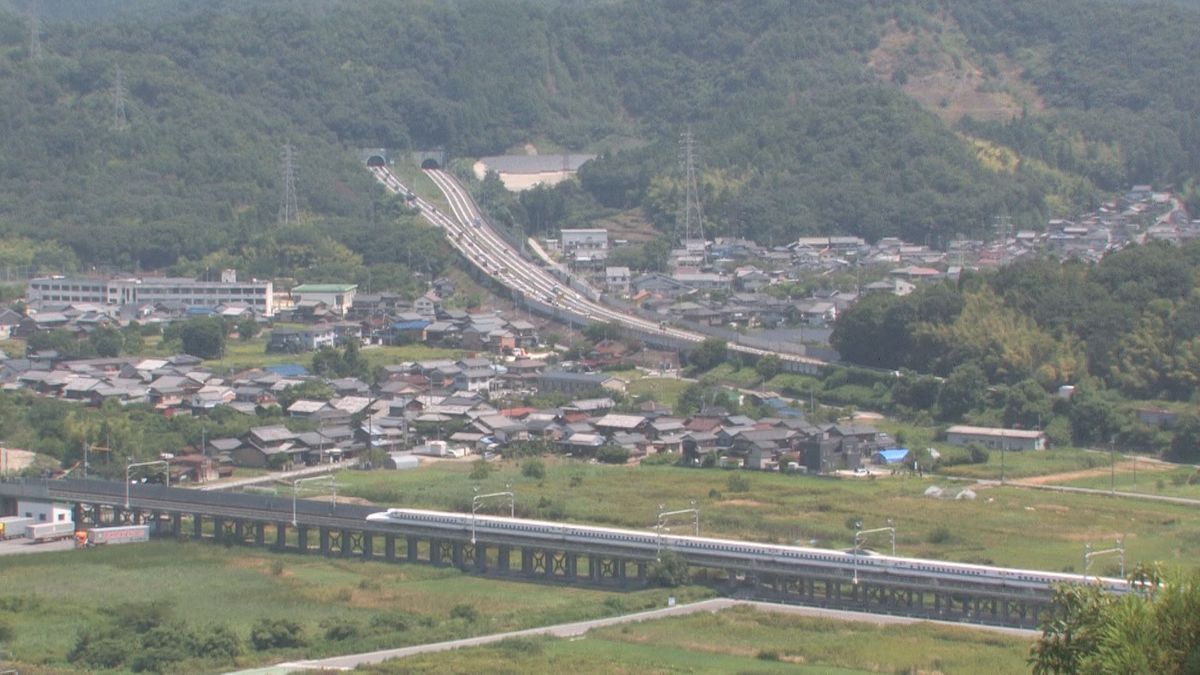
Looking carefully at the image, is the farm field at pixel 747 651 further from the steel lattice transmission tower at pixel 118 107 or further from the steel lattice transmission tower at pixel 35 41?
the steel lattice transmission tower at pixel 35 41

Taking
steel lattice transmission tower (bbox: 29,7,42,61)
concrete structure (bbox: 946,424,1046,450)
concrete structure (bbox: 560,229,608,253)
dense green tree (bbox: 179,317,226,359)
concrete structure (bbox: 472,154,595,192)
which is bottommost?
concrete structure (bbox: 946,424,1046,450)

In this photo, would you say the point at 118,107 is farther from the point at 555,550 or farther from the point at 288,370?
the point at 555,550

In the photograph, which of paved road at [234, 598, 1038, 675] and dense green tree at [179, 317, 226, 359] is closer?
paved road at [234, 598, 1038, 675]

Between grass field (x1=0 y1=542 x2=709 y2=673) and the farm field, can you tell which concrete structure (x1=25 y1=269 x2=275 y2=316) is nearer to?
grass field (x1=0 y1=542 x2=709 y2=673)

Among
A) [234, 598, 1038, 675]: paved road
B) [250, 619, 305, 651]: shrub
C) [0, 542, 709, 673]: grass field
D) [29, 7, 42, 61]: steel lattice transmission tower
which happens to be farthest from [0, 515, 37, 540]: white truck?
[29, 7, 42, 61]: steel lattice transmission tower

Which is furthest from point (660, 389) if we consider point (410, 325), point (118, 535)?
point (118, 535)

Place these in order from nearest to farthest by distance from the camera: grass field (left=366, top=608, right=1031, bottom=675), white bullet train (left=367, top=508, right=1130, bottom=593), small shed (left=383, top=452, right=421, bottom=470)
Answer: grass field (left=366, top=608, right=1031, bottom=675), white bullet train (left=367, top=508, right=1130, bottom=593), small shed (left=383, top=452, right=421, bottom=470)

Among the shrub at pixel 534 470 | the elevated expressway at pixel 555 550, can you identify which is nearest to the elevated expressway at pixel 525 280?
the shrub at pixel 534 470

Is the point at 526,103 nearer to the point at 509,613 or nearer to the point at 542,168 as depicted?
the point at 542,168

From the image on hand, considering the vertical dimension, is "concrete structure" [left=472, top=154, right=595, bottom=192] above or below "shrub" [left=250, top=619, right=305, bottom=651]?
above
